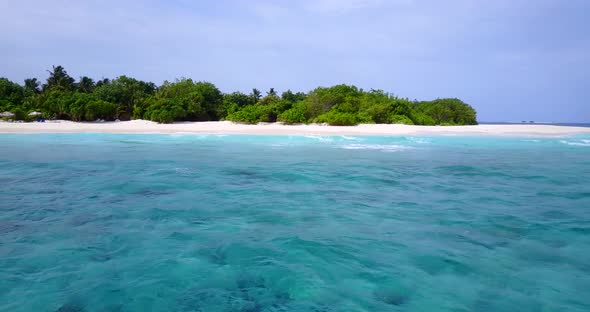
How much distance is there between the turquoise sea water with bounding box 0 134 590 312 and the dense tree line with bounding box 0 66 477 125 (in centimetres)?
2268

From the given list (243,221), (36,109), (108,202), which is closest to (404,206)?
(243,221)

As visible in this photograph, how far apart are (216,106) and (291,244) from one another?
3304cm

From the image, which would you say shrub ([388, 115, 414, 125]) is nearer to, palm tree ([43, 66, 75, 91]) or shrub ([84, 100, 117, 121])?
shrub ([84, 100, 117, 121])

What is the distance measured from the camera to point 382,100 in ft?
108

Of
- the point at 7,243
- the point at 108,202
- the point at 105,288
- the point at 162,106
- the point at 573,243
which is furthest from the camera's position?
the point at 162,106

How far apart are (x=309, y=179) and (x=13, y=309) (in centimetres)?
596

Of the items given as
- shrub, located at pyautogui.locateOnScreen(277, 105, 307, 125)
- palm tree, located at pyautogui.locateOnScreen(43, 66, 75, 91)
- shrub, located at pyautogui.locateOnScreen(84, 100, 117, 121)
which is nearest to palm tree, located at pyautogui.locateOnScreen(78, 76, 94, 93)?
palm tree, located at pyautogui.locateOnScreen(43, 66, 75, 91)

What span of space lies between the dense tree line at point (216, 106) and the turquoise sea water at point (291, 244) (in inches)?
893

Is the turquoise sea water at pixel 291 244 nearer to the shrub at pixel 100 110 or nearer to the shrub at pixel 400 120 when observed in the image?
the shrub at pixel 400 120

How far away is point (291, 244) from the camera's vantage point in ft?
12.8

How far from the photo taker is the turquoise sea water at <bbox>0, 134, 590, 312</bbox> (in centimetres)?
279

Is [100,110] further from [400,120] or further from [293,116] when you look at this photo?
[400,120]

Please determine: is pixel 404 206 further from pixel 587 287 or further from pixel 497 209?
pixel 587 287

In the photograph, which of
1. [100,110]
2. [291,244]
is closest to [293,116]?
[100,110]
